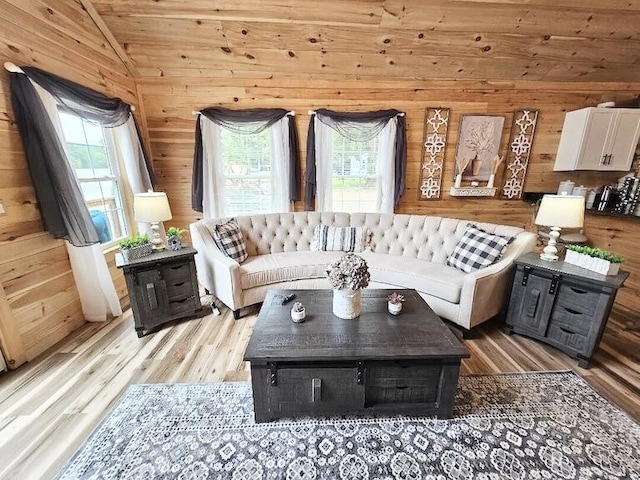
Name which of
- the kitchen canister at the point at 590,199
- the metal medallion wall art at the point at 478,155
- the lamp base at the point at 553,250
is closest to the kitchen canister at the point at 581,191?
the kitchen canister at the point at 590,199

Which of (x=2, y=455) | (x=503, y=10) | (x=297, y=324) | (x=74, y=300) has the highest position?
(x=503, y=10)

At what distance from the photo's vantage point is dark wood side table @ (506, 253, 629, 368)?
74.2 inches

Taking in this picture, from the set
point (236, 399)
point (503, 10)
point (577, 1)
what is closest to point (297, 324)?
point (236, 399)

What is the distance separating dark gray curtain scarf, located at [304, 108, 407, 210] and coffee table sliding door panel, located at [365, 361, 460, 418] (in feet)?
8.48

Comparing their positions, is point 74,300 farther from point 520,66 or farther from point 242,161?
point 520,66

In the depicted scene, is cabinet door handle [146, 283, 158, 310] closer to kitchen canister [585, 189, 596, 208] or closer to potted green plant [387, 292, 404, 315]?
potted green plant [387, 292, 404, 315]

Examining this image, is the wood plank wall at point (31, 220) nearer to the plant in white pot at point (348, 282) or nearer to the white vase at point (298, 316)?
the white vase at point (298, 316)

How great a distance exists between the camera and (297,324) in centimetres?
163

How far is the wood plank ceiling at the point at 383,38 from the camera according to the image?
253 cm

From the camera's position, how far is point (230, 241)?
9.00ft

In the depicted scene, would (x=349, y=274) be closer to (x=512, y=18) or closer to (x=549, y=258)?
(x=549, y=258)

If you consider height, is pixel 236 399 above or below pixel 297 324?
below

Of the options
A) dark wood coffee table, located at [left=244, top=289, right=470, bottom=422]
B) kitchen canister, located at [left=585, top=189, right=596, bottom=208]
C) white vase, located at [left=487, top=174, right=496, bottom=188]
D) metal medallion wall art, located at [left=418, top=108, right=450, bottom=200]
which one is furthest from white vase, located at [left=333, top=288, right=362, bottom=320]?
kitchen canister, located at [left=585, top=189, right=596, bottom=208]

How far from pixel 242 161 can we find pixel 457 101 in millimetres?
2892
